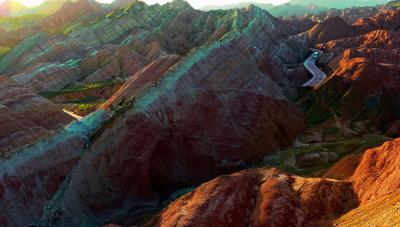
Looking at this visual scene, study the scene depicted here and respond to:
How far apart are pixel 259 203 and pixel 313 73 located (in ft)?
238

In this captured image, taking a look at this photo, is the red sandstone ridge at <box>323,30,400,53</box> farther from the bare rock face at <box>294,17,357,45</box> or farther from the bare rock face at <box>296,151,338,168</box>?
the bare rock face at <box>296,151,338,168</box>

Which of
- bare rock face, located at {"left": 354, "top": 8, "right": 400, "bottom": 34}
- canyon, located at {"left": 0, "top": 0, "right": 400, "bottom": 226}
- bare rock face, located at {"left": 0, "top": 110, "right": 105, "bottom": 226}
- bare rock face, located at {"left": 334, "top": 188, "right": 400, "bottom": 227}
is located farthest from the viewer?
bare rock face, located at {"left": 354, "top": 8, "right": 400, "bottom": 34}

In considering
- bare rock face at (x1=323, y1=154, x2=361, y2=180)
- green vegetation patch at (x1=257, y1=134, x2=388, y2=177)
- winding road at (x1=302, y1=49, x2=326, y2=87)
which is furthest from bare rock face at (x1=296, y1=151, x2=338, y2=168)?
winding road at (x1=302, y1=49, x2=326, y2=87)

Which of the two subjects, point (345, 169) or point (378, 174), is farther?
point (345, 169)

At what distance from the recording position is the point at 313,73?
3947 inches

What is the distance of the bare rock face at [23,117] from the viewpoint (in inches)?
2019

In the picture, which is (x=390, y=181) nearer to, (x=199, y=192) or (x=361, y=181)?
(x=361, y=181)

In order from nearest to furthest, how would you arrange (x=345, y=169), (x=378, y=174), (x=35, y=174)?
(x=378, y=174), (x=345, y=169), (x=35, y=174)

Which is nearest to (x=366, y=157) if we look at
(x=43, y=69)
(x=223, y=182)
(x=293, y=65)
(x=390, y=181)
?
(x=390, y=181)

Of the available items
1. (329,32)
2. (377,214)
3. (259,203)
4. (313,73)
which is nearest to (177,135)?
(259,203)

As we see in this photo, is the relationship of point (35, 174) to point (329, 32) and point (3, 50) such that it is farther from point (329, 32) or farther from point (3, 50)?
point (329, 32)

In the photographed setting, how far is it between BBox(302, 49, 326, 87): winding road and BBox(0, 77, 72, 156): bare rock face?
4773 cm

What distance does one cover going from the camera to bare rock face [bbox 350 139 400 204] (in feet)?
95.1

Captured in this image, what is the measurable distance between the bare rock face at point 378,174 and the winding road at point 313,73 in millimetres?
53373
